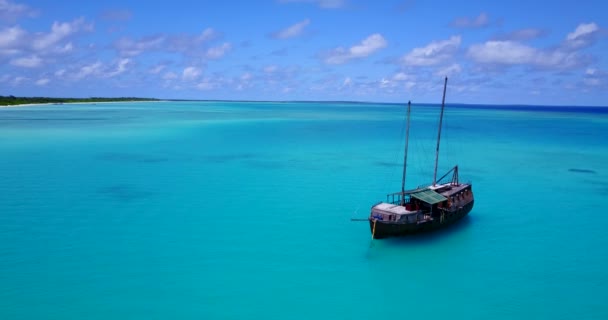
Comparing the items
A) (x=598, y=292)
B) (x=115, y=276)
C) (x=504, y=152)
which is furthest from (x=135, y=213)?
(x=504, y=152)

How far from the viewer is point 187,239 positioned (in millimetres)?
26344

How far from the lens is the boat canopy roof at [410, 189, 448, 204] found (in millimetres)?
27578

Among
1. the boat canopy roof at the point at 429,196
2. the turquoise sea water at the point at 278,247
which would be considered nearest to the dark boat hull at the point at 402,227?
the turquoise sea water at the point at 278,247

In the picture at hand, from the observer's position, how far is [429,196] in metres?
28.2

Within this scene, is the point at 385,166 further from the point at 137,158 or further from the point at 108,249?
Result: the point at 108,249

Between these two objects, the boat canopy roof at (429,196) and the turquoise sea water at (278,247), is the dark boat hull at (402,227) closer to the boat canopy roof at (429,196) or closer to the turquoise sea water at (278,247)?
the turquoise sea water at (278,247)

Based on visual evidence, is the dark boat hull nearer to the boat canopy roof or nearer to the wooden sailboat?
the wooden sailboat

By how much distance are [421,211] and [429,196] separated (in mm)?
1508

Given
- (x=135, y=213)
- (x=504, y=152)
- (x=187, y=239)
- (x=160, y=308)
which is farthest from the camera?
(x=504, y=152)

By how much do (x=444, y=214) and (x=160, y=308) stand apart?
17900 millimetres

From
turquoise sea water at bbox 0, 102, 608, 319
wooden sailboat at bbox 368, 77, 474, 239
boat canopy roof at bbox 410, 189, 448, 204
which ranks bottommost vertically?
turquoise sea water at bbox 0, 102, 608, 319

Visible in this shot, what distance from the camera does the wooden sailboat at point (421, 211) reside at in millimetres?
25812

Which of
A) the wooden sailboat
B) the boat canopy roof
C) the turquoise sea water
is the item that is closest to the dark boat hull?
the wooden sailboat

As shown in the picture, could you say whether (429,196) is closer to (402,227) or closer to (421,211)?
(421,211)
